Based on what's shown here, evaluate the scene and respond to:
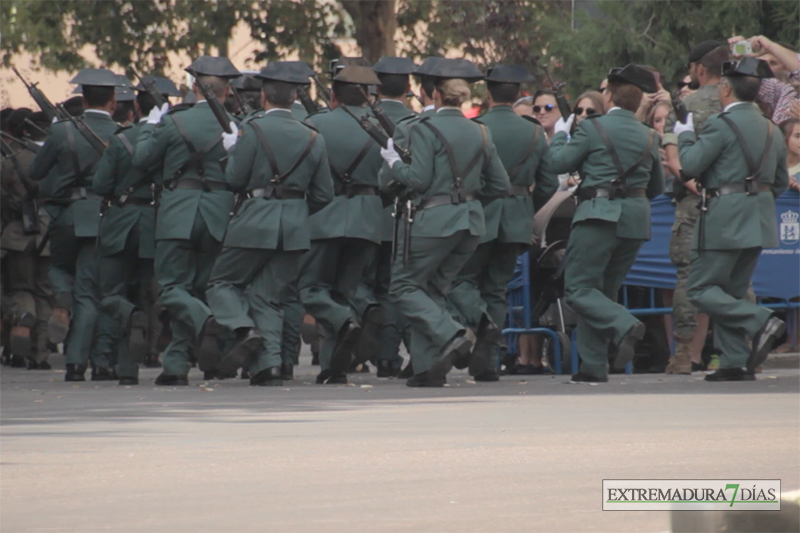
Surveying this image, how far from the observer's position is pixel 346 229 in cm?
1316

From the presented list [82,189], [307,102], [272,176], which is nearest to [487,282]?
[272,176]

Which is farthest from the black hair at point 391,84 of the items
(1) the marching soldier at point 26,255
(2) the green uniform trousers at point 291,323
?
(1) the marching soldier at point 26,255

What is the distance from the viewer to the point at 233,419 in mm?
9969

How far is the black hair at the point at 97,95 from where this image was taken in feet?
A: 44.9

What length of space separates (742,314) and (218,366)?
11.7ft

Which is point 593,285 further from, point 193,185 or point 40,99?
point 40,99

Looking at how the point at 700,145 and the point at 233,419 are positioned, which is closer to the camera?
the point at 233,419

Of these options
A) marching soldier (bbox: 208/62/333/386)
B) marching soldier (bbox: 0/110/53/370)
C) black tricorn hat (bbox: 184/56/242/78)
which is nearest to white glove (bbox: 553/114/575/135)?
marching soldier (bbox: 208/62/333/386)

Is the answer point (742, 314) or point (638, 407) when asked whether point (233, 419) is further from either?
point (742, 314)

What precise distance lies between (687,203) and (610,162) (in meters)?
1.35

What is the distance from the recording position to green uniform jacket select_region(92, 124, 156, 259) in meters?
13.3

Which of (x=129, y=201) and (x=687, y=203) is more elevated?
(x=687, y=203)

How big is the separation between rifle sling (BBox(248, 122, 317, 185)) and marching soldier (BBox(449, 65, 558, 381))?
49.0 inches

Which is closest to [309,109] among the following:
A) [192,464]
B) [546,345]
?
[546,345]
